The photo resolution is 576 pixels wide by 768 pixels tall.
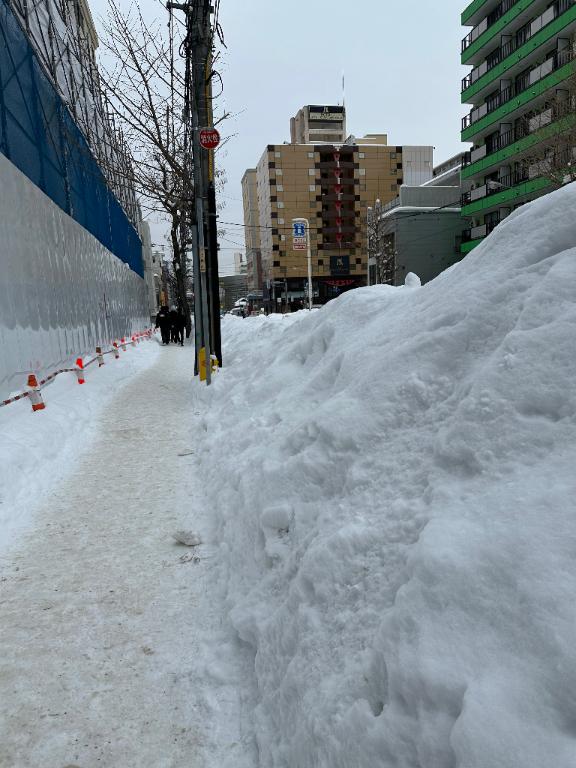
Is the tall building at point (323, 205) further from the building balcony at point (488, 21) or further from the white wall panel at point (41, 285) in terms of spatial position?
the white wall panel at point (41, 285)

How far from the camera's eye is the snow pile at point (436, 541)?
1499mm

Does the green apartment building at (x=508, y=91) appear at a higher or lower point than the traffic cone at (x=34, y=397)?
higher

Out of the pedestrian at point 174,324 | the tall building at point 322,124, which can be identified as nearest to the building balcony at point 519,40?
the pedestrian at point 174,324

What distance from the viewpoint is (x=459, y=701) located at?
4.95 feet

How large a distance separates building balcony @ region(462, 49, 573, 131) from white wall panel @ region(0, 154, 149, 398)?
24.2m

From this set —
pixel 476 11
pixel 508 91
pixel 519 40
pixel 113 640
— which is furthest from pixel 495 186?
pixel 113 640

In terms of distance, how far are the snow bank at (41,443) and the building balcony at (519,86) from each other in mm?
26588

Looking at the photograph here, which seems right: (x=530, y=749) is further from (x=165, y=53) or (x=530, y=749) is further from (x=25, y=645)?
(x=165, y=53)

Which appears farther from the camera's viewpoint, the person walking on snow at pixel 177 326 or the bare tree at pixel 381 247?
the bare tree at pixel 381 247

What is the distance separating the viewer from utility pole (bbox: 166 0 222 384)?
10023 millimetres

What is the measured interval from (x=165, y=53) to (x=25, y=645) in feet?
43.4

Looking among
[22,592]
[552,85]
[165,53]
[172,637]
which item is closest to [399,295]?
[172,637]

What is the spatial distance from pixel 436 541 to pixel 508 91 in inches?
1571

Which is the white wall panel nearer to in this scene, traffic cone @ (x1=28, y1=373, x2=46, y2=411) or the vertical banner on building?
traffic cone @ (x1=28, y1=373, x2=46, y2=411)
